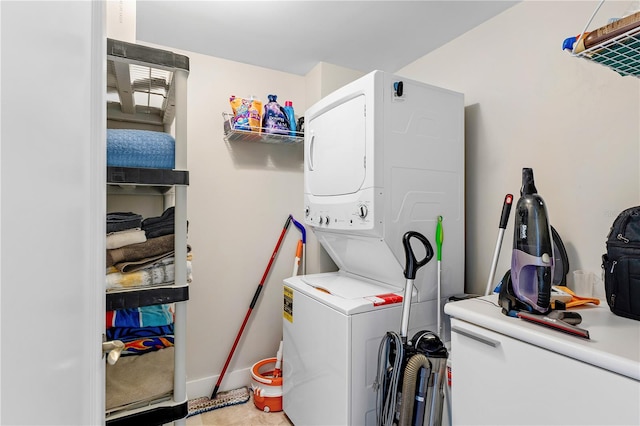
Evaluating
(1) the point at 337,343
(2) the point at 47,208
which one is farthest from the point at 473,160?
(2) the point at 47,208

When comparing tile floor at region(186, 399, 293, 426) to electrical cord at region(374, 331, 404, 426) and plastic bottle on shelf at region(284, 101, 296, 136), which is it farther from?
plastic bottle on shelf at region(284, 101, 296, 136)

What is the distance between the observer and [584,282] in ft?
5.15

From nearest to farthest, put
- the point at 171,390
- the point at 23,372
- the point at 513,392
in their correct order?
1. the point at 23,372
2. the point at 513,392
3. the point at 171,390

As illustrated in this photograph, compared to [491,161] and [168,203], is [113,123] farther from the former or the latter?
[491,161]

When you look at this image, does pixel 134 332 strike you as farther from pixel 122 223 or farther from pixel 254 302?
pixel 254 302

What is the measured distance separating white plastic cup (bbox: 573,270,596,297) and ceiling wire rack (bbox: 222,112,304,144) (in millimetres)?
1958

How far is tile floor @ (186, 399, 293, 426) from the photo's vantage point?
2213mm

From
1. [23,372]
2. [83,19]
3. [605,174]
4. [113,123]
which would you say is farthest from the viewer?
[113,123]

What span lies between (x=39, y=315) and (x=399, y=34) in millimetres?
2472

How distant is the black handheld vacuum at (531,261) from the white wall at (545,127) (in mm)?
668

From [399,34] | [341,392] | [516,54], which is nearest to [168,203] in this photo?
[341,392]

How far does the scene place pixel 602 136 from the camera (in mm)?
1553

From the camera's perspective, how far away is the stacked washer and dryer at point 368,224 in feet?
5.54

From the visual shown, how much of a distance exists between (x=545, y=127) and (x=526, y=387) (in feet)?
4.64
